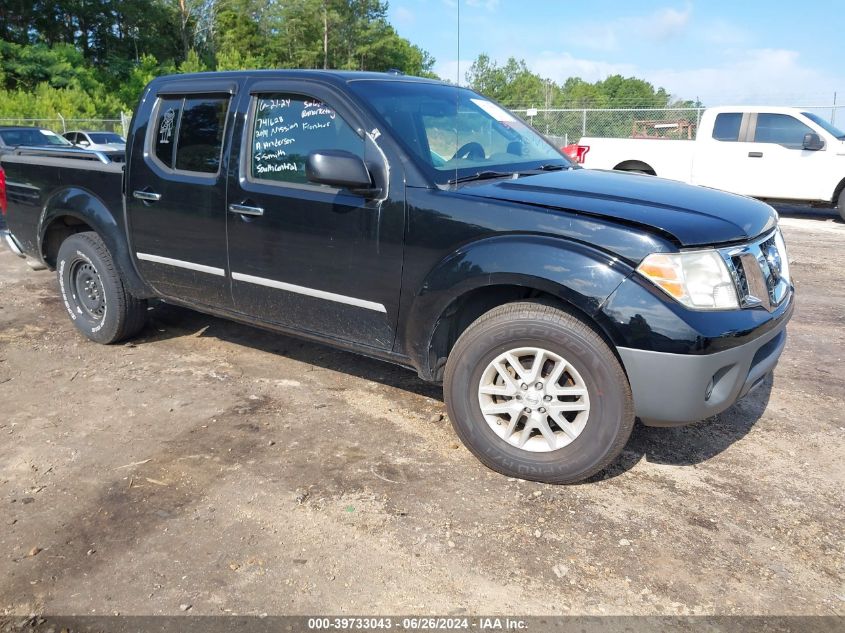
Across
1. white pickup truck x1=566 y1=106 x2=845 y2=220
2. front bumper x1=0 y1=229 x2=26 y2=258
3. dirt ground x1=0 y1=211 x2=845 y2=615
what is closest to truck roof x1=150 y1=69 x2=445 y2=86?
dirt ground x1=0 y1=211 x2=845 y2=615

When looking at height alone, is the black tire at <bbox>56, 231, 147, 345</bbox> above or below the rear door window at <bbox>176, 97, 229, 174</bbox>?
below

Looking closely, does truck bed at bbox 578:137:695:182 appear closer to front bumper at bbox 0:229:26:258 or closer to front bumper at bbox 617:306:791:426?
front bumper at bbox 0:229:26:258

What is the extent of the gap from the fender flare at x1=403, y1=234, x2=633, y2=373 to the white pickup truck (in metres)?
8.82

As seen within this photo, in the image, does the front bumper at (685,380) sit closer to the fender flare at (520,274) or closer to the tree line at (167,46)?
the fender flare at (520,274)

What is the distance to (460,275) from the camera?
3123mm

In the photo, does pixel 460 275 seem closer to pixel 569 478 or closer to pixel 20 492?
pixel 569 478

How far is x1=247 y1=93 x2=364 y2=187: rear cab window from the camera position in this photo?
357cm

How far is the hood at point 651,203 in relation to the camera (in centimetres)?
282

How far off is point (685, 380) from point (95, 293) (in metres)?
4.12

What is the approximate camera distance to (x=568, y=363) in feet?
9.60

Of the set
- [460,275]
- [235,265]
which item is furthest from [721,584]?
[235,265]

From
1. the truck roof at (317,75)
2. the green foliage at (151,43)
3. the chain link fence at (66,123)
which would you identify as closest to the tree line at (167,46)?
the green foliage at (151,43)

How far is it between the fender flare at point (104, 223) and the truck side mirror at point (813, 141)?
10835 millimetres

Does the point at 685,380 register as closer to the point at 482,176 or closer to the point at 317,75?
the point at 482,176
